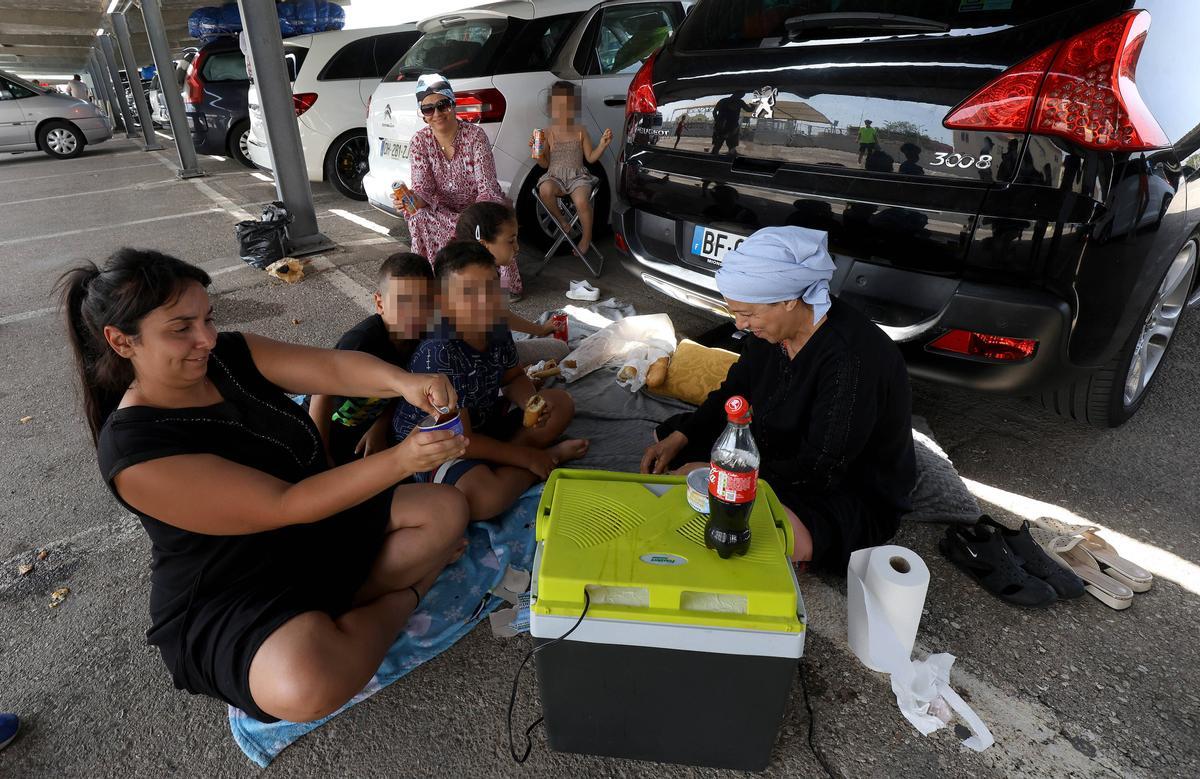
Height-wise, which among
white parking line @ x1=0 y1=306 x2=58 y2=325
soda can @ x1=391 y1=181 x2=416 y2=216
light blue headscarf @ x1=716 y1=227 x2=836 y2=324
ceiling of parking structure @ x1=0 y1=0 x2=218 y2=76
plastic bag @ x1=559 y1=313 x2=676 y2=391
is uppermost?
ceiling of parking structure @ x1=0 y1=0 x2=218 y2=76

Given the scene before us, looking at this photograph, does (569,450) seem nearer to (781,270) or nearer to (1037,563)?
(781,270)

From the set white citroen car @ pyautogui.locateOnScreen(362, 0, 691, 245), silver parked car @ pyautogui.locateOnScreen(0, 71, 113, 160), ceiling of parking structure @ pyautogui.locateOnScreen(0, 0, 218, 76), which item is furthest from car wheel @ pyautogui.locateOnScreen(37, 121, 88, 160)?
white citroen car @ pyautogui.locateOnScreen(362, 0, 691, 245)

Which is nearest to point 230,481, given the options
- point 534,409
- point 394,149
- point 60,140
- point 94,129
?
point 534,409

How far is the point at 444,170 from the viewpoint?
438 cm

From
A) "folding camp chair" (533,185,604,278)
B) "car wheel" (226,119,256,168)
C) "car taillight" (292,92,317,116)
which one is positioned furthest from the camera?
"car wheel" (226,119,256,168)

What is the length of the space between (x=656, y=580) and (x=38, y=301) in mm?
5659

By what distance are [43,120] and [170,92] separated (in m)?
5.17

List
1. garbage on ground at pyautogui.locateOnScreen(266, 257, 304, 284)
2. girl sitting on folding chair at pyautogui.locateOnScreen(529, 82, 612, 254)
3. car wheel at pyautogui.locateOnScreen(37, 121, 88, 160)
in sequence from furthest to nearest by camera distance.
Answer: car wheel at pyautogui.locateOnScreen(37, 121, 88, 160) → garbage on ground at pyautogui.locateOnScreen(266, 257, 304, 284) → girl sitting on folding chair at pyautogui.locateOnScreen(529, 82, 612, 254)

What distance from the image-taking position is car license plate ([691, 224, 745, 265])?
264 centimetres

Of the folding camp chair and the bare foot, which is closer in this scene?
the bare foot

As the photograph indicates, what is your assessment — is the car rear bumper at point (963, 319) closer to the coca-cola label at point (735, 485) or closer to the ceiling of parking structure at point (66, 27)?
the coca-cola label at point (735, 485)

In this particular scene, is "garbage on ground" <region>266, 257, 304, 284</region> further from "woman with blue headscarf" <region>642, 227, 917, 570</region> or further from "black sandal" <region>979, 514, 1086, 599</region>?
"black sandal" <region>979, 514, 1086, 599</region>

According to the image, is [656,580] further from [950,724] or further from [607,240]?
[607,240]

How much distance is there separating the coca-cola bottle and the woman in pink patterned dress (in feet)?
9.93
